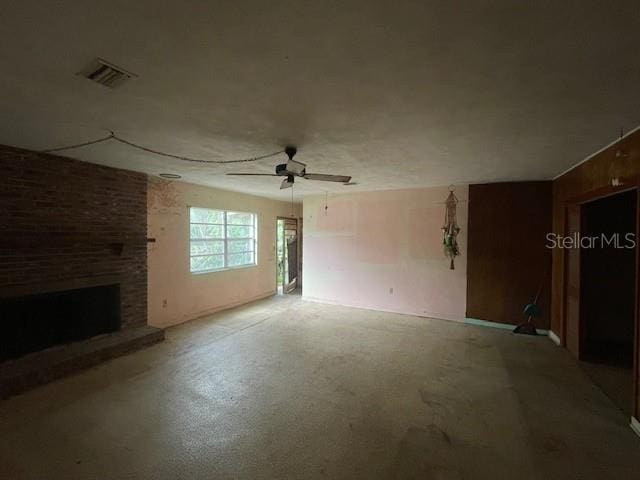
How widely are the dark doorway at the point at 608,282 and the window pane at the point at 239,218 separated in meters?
5.59

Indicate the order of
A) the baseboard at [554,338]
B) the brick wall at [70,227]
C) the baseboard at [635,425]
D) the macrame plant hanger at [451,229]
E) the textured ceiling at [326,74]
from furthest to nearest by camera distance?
1. the macrame plant hanger at [451,229]
2. the baseboard at [554,338]
3. the brick wall at [70,227]
4. the baseboard at [635,425]
5. the textured ceiling at [326,74]

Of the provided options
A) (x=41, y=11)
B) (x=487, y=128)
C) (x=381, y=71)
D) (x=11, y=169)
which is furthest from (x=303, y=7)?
(x=11, y=169)

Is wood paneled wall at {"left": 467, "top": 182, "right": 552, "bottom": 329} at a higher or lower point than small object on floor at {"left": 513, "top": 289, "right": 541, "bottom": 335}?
higher

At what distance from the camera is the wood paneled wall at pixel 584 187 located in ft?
7.95

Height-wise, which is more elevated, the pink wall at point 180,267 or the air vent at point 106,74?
the air vent at point 106,74

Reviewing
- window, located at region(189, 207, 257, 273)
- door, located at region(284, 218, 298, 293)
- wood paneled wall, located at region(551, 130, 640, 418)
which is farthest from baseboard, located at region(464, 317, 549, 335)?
window, located at region(189, 207, 257, 273)

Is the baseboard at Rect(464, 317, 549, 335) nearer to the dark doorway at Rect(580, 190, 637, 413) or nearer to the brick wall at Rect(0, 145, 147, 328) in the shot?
the dark doorway at Rect(580, 190, 637, 413)

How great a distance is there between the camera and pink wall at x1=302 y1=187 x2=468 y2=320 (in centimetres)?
525

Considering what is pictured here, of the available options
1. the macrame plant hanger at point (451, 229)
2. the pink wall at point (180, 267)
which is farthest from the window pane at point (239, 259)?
the macrame plant hanger at point (451, 229)

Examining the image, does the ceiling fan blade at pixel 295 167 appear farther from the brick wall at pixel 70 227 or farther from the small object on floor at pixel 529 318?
the small object on floor at pixel 529 318

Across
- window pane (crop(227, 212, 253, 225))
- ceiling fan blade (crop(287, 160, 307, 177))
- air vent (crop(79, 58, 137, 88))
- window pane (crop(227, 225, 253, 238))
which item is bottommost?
window pane (crop(227, 225, 253, 238))

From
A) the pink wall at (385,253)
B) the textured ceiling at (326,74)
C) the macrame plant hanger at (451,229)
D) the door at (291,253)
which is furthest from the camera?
the door at (291,253)

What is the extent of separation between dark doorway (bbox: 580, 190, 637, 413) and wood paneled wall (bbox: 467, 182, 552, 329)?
2.09 ft

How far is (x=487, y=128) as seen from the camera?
7.82ft
